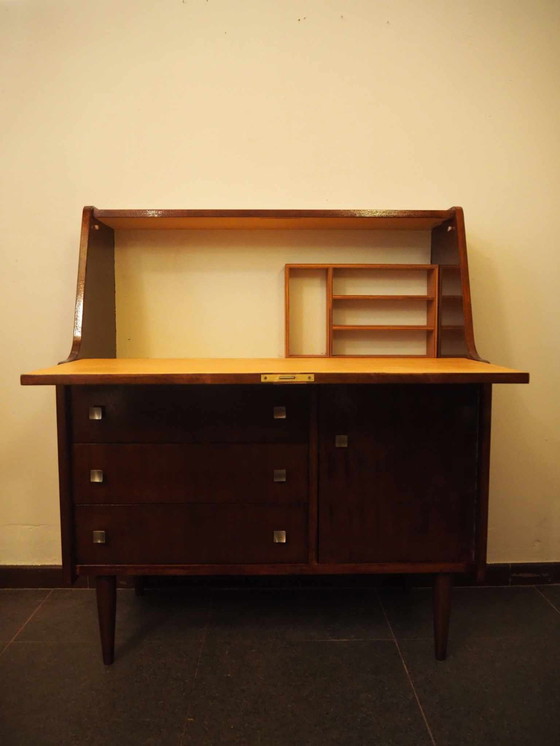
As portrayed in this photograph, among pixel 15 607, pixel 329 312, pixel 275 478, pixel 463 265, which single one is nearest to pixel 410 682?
pixel 275 478

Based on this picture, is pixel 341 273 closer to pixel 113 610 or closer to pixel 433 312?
pixel 433 312

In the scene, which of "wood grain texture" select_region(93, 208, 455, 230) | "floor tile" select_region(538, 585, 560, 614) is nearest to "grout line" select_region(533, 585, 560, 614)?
"floor tile" select_region(538, 585, 560, 614)

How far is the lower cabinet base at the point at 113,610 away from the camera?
1.53 meters

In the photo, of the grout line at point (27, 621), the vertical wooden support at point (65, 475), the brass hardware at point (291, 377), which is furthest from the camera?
the grout line at point (27, 621)

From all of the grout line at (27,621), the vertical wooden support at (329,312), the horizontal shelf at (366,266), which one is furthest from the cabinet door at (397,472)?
the grout line at (27,621)

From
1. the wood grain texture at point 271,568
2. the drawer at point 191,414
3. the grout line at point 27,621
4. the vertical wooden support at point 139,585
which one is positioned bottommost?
the grout line at point 27,621

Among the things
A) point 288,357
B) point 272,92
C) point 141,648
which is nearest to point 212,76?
point 272,92

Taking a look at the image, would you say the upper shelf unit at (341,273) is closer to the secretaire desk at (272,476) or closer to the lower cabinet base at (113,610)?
the secretaire desk at (272,476)

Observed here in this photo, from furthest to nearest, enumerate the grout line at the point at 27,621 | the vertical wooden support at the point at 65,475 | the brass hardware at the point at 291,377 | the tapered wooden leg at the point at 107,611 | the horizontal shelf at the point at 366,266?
1. the horizontal shelf at the point at 366,266
2. the grout line at the point at 27,621
3. the tapered wooden leg at the point at 107,611
4. the vertical wooden support at the point at 65,475
5. the brass hardware at the point at 291,377

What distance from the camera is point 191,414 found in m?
1.45

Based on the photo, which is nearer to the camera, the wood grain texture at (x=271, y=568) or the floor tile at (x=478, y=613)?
the wood grain texture at (x=271, y=568)

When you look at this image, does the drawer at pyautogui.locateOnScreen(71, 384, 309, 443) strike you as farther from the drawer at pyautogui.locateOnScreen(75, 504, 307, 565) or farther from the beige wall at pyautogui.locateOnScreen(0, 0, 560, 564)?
the beige wall at pyautogui.locateOnScreen(0, 0, 560, 564)

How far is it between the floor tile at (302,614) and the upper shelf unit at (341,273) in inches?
39.4

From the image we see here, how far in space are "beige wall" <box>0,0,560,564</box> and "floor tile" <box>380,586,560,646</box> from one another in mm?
1072
